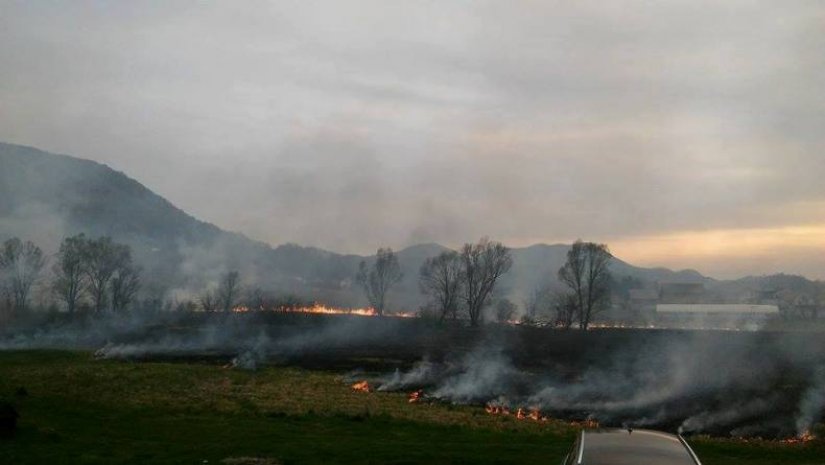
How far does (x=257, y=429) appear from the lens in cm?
2570

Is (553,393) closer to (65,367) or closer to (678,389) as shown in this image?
(678,389)

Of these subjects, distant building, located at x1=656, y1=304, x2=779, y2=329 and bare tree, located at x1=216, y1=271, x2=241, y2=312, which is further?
bare tree, located at x1=216, y1=271, x2=241, y2=312

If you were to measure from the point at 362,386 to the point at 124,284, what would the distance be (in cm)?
9407

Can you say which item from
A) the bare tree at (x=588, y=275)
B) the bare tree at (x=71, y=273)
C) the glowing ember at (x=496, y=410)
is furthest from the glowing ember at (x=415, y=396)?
the bare tree at (x=71, y=273)

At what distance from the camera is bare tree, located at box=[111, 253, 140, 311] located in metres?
129

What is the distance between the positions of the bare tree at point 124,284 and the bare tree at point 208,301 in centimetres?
1220

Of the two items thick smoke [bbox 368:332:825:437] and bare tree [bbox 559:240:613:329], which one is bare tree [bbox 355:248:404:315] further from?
thick smoke [bbox 368:332:825:437]

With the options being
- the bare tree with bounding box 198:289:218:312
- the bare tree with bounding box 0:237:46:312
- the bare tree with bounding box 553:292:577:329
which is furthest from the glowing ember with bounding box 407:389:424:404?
the bare tree with bounding box 0:237:46:312

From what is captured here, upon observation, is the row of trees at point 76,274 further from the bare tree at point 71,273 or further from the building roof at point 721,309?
the building roof at point 721,309

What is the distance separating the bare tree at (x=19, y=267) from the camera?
12925 centimetres

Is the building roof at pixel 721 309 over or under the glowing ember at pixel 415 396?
over

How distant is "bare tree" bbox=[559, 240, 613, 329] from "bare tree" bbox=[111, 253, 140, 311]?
79.3 m

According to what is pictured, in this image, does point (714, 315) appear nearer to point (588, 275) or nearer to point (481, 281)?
point (588, 275)

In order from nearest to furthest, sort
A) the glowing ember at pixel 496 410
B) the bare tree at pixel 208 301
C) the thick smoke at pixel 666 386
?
the glowing ember at pixel 496 410 → the thick smoke at pixel 666 386 → the bare tree at pixel 208 301
